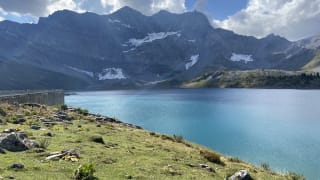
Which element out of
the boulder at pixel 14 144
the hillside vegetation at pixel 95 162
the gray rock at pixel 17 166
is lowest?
the hillside vegetation at pixel 95 162

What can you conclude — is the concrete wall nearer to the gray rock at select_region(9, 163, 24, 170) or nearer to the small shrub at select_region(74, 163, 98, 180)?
the gray rock at select_region(9, 163, 24, 170)

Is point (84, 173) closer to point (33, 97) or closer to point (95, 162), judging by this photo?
point (95, 162)

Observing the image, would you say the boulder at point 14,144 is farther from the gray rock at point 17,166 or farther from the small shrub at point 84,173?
the small shrub at point 84,173

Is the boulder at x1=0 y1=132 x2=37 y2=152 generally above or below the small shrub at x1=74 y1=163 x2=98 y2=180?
above

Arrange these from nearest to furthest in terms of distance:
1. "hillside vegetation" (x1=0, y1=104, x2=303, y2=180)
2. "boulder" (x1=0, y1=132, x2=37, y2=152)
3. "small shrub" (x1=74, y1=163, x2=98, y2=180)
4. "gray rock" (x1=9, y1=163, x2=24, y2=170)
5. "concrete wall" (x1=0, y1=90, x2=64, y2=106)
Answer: "small shrub" (x1=74, y1=163, x2=98, y2=180) < "hillside vegetation" (x1=0, y1=104, x2=303, y2=180) < "gray rock" (x1=9, y1=163, x2=24, y2=170) < "boulder" (x1=0, y1=132, x2=37, y2=152) < "concrete wall" (x1=0, y1=90, x2=64, y2=106)

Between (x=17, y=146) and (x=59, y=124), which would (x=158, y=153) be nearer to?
(x=17, y=146)

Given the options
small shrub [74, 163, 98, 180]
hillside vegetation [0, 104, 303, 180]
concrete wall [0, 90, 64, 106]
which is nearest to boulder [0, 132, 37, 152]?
hillside vegetation [0, 104, 303, 180]

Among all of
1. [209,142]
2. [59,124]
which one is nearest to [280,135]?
[209,142]

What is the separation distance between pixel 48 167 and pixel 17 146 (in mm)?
5833

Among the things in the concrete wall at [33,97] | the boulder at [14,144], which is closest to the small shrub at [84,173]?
the boulder at [14,144]

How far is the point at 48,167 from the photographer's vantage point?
2186 centimetres

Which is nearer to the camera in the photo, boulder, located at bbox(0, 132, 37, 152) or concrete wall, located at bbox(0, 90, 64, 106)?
boulder, located at bbox(0, 132, 37, 152)

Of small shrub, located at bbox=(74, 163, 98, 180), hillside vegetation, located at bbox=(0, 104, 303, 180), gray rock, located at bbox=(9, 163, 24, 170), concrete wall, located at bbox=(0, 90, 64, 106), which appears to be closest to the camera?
small shrub, located at bbox=(74, 163, 98, 180)

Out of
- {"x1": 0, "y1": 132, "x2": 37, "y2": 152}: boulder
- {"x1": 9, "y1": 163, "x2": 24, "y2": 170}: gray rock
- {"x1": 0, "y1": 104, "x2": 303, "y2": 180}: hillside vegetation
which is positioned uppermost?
{"x1": 0, "y1": 132, "x2": 37, "y2": 152}: boulder
